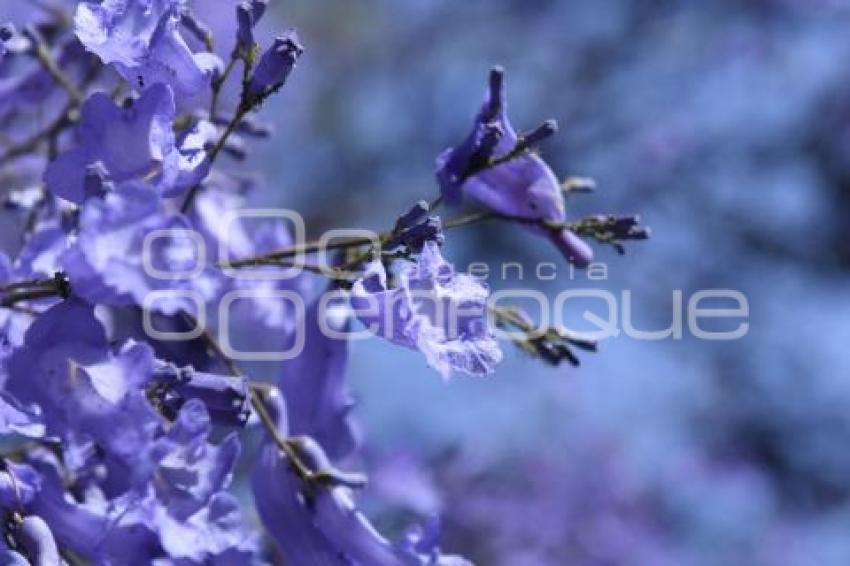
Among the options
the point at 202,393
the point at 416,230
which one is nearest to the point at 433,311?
the point at 416,230

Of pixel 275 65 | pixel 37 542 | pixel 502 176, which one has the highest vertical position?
pixel 502 176

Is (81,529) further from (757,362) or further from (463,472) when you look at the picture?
(757,362)

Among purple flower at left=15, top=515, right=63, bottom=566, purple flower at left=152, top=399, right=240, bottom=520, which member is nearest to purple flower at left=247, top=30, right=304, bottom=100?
purple flower at left=152, top=399, right=240, bottom=520

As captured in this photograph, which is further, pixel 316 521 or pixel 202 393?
pixel 316 521

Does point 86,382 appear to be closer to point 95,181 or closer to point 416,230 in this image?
point 95,181

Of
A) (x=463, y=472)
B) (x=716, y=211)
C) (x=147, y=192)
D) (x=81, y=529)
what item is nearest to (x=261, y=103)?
(x=147, y=192)

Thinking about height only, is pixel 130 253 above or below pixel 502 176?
below
